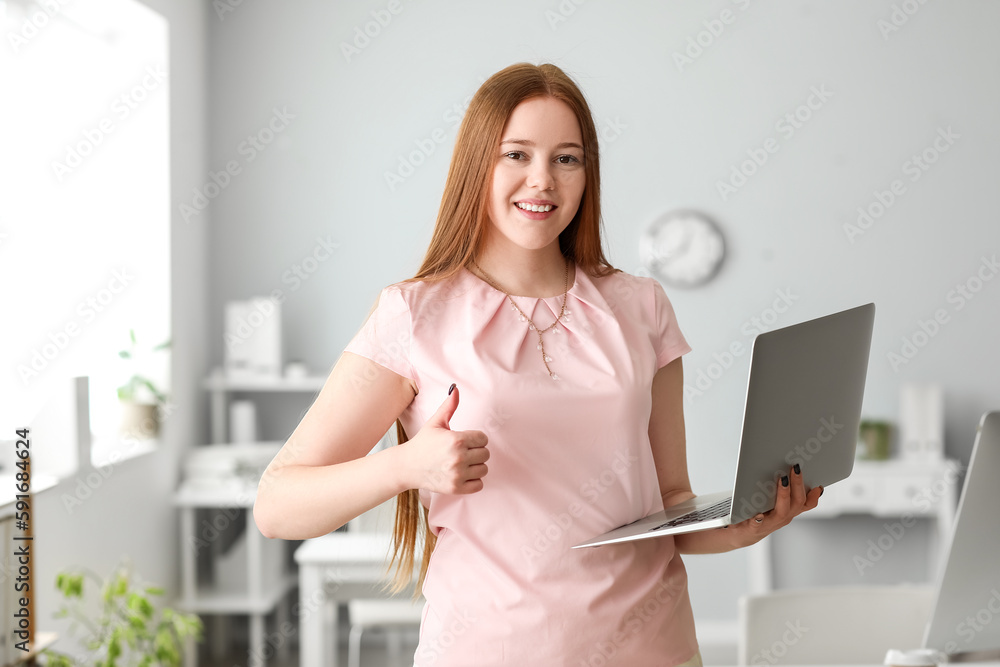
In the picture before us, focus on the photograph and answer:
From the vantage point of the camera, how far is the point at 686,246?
3557mm

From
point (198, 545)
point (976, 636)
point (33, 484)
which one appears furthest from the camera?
point (198, 545)

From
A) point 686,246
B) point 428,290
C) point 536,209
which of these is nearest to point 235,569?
point 686,246

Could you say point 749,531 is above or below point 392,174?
below

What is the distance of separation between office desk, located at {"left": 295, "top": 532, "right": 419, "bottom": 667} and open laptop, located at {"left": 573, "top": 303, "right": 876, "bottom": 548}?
2018 millimetres

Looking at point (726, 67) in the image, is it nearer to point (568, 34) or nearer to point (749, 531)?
point (568, 34)

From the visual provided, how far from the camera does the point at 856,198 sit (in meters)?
3.53

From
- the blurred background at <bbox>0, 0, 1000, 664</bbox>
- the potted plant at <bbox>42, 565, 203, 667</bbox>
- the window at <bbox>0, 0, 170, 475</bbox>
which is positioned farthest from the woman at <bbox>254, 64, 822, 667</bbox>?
the blurred background at <bbox>0, 0, 1000, 664</bbox>

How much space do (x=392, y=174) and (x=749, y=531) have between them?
2811 mm

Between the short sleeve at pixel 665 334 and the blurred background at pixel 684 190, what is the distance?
2.26 metres

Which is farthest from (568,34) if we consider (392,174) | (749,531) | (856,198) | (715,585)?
(749,531)

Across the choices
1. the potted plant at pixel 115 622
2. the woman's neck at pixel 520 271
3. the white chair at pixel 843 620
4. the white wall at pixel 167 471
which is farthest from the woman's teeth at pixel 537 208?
the white wall at pixel 167 471

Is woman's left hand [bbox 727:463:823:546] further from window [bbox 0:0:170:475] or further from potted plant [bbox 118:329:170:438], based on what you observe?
potted plant [bbox 118:329:170:438]

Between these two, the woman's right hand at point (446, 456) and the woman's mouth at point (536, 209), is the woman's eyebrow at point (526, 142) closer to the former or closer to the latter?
the woman's mouth at point (536, 209)

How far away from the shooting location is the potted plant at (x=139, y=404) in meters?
3.02
